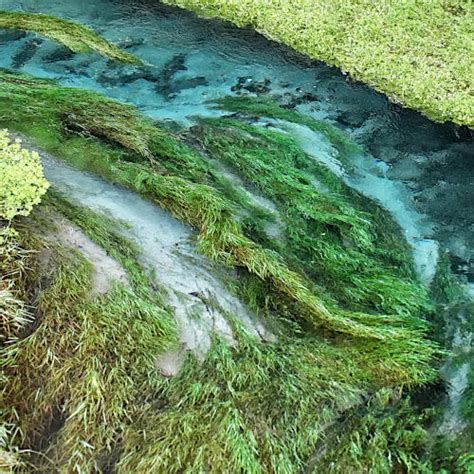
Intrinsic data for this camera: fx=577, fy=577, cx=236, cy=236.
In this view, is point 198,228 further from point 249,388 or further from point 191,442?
point 191,442

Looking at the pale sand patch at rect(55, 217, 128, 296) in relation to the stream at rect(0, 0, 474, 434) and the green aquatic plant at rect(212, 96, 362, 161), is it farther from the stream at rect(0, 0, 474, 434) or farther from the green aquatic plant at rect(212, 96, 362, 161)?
the green aquatic plant at rect(212, 96, 362, 161)

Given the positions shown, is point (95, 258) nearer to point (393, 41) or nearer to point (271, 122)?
point (271, 122)

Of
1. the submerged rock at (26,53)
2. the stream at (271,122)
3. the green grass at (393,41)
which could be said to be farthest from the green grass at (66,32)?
the green grass at (393,41)

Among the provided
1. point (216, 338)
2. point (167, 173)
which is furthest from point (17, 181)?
point (216, 338)

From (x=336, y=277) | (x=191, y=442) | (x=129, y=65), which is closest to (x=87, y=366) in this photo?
(x=191, y=442)

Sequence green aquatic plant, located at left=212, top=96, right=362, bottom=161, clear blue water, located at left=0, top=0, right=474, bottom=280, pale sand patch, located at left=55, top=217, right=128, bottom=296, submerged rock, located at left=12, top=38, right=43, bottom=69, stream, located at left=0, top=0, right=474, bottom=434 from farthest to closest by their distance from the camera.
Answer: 1. submerged rock, located at left=12, top=38, right=43, bottom=69
2. green aquatic plant, located at left=212, top=96, right=362, bottom=161
3. clear blue water, located at left=0, top=0, right=474, bottom=280
4. stream, located at left=0, top=0, right=474, bottom=434
5. pale sand patch, located at left=55, top=217, right=128, bottom=296

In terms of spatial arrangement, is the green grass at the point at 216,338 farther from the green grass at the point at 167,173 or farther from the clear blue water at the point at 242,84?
the clear blue water at the point at 242,84

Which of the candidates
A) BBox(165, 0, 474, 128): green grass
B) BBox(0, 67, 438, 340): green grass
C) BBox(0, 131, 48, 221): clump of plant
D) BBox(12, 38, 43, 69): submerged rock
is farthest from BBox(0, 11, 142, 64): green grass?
BBox(0, 131, 48, 221): clump of plant
